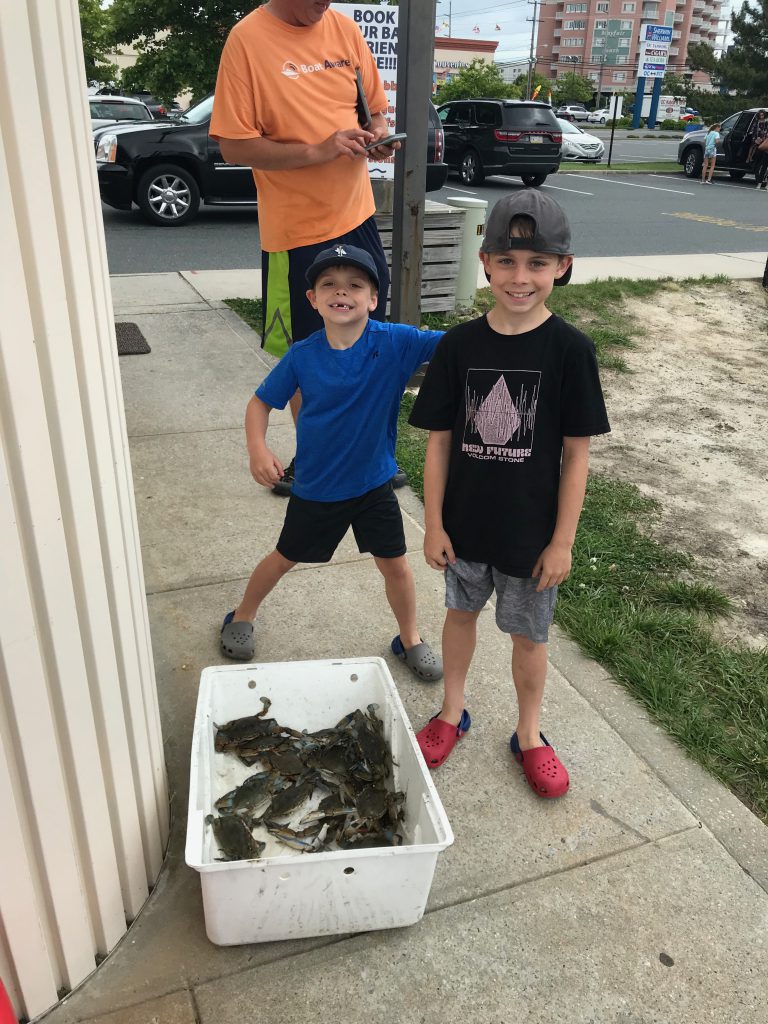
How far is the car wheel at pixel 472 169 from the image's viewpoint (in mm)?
18031

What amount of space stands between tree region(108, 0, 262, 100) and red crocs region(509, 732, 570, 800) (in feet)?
62.9

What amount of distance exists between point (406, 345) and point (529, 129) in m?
17.3

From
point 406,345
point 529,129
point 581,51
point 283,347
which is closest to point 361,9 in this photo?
point 283,347

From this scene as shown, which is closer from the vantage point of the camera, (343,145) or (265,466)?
(265,466)

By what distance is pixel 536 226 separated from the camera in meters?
1.93

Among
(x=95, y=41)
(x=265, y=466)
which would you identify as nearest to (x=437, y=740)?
(x=265, y=466)

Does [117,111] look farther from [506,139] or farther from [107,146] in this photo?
[506,139]

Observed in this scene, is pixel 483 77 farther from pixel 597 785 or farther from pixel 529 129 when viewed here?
pixel 597 785

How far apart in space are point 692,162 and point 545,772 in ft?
82.2

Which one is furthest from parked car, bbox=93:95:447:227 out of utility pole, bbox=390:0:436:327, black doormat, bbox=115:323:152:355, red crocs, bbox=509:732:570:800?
red crocs, bbox=509:732:570:800

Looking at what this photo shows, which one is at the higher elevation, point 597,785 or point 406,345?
point 406,345

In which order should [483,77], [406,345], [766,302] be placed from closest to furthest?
[406,345], [766,302], [483,77]

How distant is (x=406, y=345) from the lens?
236 centimetres

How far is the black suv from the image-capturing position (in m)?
17.6
